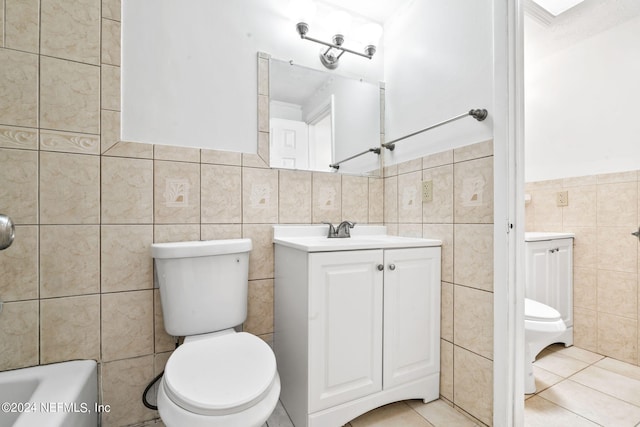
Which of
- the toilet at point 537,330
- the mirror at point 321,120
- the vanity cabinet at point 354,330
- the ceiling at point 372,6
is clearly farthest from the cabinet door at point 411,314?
Answer: the ceiling at point 372,6

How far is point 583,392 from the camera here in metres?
1.45

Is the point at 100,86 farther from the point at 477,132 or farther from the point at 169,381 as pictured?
the point at 477,132

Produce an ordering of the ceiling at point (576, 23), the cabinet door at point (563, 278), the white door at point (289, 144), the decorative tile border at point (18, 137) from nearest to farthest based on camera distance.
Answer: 1. the decorative tile border at point (18, 137)
2. the white door at point (289, 144)
3. the ceiling at point (576, 23)
4. the cabinet door at point (563, 278)

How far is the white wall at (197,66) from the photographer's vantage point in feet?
4.16

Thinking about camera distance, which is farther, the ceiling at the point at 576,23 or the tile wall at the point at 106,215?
the ceiling at the point at 576,23

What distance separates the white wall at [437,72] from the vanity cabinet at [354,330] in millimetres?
606

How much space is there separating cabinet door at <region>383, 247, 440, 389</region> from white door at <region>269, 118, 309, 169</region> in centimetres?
72

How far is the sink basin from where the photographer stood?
117cm

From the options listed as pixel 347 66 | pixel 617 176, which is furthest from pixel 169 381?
pixel 617 176

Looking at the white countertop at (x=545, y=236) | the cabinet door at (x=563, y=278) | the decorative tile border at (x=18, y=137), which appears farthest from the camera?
the cabinet door at (x=563, y=278)

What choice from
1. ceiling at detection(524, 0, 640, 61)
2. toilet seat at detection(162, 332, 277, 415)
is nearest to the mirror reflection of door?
toilet seat at detection(162, 332, 277, 415)

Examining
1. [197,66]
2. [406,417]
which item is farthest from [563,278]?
[197,66]

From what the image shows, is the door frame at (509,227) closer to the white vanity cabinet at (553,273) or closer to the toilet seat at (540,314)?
the toilet seat at (540,314)

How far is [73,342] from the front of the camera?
115cm
